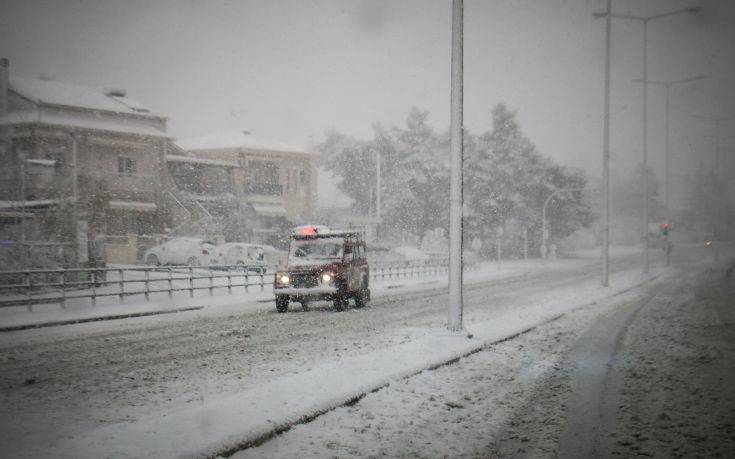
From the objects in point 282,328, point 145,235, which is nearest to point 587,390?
point 282,328

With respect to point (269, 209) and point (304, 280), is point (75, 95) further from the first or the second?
point (304, 280)

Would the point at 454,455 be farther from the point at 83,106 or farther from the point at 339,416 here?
the point at 83,106

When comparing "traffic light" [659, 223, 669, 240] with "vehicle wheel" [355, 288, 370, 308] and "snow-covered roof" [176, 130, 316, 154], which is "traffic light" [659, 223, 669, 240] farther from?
"snow-covered roof" [176, 130, 316, 154]

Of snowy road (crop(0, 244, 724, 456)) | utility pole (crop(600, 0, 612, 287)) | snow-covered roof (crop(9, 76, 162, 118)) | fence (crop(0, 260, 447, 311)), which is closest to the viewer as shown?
snowy road (crop(0, 244, 724, 456))

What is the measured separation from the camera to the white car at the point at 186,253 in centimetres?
3331

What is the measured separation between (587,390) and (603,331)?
5.94 meters

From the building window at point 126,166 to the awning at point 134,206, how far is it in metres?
2.23

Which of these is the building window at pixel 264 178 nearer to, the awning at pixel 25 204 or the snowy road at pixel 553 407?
the awning at pixel 25 204

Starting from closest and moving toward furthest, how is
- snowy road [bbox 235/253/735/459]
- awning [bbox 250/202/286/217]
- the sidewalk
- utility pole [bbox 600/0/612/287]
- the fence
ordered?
snowy road [bbox 235/253/735/459]
the sidewalk
the fence
utility pole [bbox 600/0/612/287]
awning [bbox 250/202/286/217]

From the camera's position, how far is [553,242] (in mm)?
72875

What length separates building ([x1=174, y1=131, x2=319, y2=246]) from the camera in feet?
146

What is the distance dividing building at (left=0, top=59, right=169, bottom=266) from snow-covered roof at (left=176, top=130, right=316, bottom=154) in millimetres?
9762

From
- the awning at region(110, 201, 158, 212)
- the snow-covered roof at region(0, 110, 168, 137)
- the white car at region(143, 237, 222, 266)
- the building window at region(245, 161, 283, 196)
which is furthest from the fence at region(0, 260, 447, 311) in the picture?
the building window at region(245, 161, 283, 196)

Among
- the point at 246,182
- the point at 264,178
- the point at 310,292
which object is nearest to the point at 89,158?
the point at 246,182
